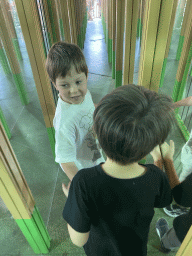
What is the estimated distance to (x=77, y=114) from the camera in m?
1.00

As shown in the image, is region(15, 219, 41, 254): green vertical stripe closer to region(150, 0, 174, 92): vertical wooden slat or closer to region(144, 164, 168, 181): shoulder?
region(144, 164, 168, 181): shoulder

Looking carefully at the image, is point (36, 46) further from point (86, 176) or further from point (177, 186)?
point (177, 186)

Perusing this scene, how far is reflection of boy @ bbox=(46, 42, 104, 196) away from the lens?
3.01ft

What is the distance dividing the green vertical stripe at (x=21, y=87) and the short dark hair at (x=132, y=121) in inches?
93.5

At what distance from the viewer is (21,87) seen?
8.91 feet

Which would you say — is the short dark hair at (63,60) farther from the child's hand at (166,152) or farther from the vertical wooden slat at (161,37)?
the child's hand at (166,152)

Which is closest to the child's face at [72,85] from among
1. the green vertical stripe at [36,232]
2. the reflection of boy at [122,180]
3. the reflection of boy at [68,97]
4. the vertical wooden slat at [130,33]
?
the reflection of boy at [68,97]

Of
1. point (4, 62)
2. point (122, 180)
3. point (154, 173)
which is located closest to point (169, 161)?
point (154, 173)

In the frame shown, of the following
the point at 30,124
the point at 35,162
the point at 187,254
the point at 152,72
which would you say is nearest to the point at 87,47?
the point at 30,124

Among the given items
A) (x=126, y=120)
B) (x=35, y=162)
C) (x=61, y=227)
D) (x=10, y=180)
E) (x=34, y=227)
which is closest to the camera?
(x=126, y=120)

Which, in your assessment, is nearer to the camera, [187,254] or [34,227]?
[187,254]

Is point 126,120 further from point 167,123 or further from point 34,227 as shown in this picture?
point 34,227

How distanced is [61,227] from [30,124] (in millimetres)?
1453

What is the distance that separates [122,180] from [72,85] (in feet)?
1.75
